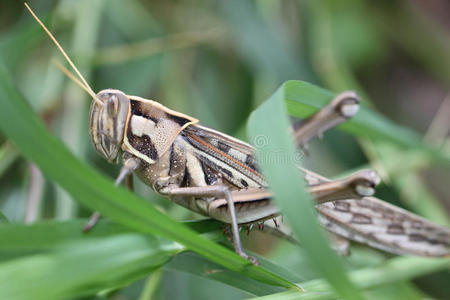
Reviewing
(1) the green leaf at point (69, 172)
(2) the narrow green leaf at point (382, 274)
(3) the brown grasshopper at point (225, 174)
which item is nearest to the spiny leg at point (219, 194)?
(3) the brown grasshopper at point (225, 174)

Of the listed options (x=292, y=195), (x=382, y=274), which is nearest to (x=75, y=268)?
(x=292, y=195)

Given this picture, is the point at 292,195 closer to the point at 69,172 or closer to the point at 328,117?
the point at 69,172

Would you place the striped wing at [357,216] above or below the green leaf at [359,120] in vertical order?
below

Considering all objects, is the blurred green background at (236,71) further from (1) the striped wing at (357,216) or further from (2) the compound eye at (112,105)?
(2) the compound eye at (112,105)

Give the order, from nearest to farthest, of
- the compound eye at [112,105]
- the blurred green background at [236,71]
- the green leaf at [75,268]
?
the green leaf at [75,268] → the compound eye at [112,105] → the blurred green background at [236,71]

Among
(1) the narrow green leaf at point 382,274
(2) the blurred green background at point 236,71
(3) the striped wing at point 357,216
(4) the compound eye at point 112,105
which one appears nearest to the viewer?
A: (1) the narrow green leaf at point 382,274

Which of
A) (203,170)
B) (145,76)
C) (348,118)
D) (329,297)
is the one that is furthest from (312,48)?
(329,297)
